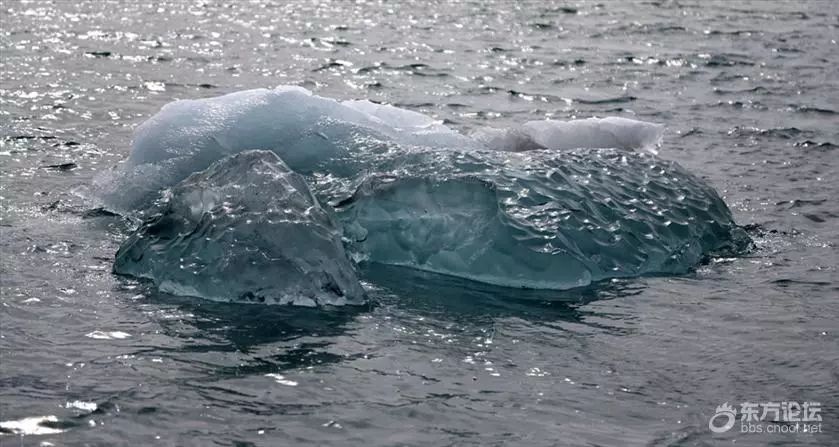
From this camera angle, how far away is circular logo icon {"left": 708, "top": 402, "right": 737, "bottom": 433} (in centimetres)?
470

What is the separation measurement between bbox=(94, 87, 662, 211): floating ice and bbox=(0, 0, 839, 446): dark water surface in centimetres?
51

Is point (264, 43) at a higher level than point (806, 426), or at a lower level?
higher

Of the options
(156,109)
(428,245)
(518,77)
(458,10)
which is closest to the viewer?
(428,245)

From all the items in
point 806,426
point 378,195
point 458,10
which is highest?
point 458,10

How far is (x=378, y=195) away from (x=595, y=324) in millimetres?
1648

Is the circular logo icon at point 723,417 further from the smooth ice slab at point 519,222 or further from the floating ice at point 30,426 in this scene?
the floating ice at point 30,426

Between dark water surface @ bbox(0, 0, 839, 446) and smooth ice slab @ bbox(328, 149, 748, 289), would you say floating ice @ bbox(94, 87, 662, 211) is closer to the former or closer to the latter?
dark water surface @ bbox(0, 0, 839, 446)

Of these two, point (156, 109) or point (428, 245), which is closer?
point (428, 245)

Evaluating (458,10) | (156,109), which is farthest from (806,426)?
(458,10)

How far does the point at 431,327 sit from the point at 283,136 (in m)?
2.75

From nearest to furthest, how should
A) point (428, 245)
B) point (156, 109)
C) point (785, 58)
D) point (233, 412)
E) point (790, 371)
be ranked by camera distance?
point (233, 412), point (790, 371), point (428, 245), point (156, 109), point (785, 58)

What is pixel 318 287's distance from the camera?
19.6ft

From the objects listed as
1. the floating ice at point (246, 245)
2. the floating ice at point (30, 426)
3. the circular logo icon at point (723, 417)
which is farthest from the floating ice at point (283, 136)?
the circular logo icon at point (723, 417)

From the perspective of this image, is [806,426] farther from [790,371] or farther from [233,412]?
[233,412]
